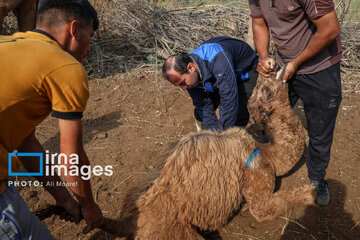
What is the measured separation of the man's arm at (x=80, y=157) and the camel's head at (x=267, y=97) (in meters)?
1.89

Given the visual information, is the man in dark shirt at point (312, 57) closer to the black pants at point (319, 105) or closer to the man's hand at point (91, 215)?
the black pants at point (319, 105)

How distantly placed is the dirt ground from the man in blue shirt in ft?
2.84

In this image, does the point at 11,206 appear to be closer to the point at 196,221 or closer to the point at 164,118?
the point at 196,221

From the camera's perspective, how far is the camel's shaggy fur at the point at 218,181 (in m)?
2.47

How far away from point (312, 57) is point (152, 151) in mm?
2538

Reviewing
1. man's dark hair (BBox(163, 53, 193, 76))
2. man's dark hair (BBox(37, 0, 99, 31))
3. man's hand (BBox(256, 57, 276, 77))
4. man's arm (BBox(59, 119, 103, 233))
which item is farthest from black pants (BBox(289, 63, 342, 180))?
man's arm (BBox(59, 119, 103, 233))

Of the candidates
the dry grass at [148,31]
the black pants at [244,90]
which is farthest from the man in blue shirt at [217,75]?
the dry grass at [148,31]

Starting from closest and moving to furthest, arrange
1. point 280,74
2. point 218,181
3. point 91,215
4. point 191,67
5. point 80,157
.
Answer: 1. point 80,157
2. point 91,215
3. point 218,181
4. point 280,74
5. point 191,67

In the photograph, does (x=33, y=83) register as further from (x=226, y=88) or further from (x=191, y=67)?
(x=226, y=88)

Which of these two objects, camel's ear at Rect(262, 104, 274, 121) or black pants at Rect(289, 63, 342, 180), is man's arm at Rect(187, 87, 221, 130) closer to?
camel's ear at Rect(262, 104, 274, 121)

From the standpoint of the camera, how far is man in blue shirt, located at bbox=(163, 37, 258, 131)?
11.5ft

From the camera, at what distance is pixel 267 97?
2910 mm

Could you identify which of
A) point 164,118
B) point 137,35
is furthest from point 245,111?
point 137,35

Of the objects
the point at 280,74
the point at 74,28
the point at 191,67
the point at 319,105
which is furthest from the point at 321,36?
the point at 74,28
